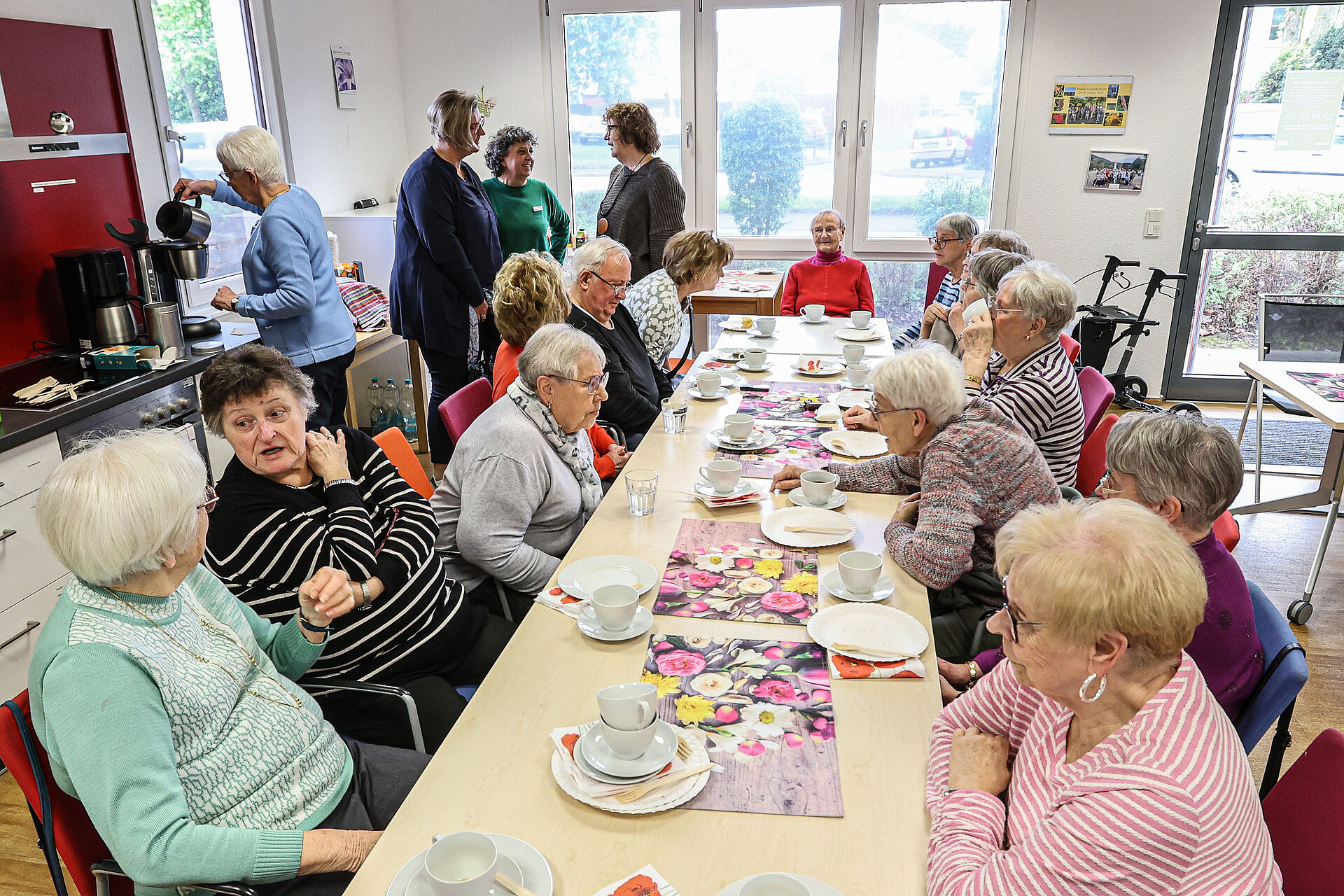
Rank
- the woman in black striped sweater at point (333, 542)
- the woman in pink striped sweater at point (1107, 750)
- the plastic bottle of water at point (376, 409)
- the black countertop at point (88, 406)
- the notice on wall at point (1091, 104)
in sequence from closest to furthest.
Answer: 1. the woman in pink striped sweater at point (1107, 750)
2. the woman in black striped sweater at point (333, 542)
3. the black countertop at point (88, 406)
4. the plastic bottle of water at point (376, 409)
5. the notice on wall at point (1091, 104)

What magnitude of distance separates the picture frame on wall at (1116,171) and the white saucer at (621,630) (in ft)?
16.6

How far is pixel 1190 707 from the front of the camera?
1074mm

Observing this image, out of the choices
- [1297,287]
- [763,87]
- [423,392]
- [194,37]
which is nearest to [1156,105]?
[1297,287]

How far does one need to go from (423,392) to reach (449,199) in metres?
1.25

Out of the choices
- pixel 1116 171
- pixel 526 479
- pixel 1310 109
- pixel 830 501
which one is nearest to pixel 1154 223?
pixel 1116 171

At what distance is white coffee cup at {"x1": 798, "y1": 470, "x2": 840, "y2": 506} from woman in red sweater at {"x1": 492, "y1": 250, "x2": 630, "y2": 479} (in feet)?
2.69

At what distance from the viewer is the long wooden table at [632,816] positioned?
3.81ft

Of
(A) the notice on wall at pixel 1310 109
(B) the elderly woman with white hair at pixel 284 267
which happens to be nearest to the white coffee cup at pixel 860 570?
(B) the elderly woman with white hair at pixel 284 267

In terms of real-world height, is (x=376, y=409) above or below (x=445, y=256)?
below

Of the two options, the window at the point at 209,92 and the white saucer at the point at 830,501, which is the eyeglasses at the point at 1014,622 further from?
the window at the point at 209,92

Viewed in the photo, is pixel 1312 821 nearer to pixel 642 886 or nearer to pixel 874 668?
pixel 874 668

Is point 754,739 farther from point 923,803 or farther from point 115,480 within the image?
point 115,480

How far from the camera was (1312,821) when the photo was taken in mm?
1217

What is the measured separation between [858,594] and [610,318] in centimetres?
186
